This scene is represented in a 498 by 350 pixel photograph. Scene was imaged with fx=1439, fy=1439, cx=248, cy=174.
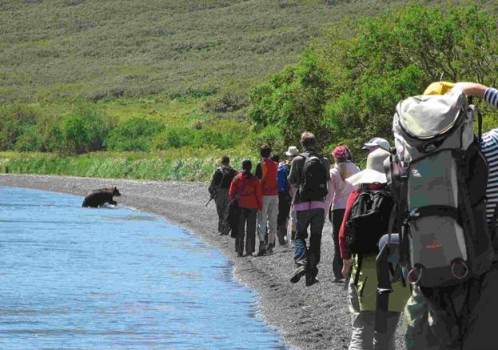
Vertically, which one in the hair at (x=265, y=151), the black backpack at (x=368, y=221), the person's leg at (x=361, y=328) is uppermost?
the black backpack at (x=368, y=221)

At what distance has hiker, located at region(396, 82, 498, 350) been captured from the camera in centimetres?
692

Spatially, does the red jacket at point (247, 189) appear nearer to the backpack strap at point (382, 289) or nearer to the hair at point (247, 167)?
the hair at point (247, 167)

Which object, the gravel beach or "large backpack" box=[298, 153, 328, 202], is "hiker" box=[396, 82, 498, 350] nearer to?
the gravel beach

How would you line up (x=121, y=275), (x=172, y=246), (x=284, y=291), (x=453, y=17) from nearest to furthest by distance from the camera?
(x=284, y=291)
(x=121, y=275)
(x=172, y=246)
(x=453, y=17)

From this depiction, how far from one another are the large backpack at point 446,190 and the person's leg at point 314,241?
31.1ft

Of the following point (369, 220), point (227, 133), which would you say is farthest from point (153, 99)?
point (369, 220)

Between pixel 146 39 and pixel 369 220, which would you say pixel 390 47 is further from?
pixel 146 39

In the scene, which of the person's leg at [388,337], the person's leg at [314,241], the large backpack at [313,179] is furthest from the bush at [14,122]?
the person's leg at [388,337]

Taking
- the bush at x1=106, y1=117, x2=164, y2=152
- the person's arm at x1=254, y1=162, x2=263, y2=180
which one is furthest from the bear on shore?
the bush at x1=106, y1=117, x2=164, y2=152

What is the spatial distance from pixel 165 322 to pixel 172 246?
47.1ft

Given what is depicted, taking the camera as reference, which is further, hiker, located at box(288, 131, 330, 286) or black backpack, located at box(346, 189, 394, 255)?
hiker, located at box(288, 131, 330, 286)

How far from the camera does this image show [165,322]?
16.1 metres

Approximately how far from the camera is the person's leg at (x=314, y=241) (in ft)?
54.2

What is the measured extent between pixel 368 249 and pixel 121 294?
11.2 m
